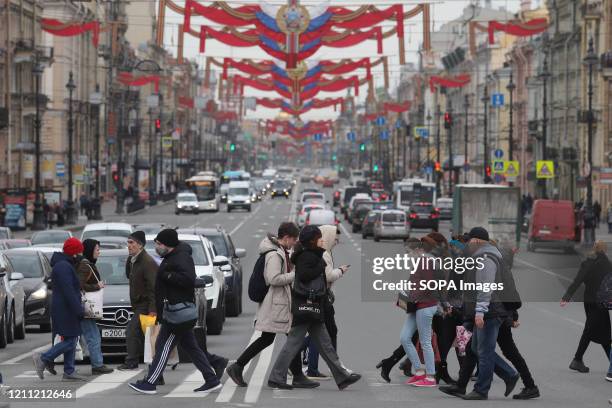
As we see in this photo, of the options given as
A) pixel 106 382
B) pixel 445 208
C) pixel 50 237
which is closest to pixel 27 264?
pixel 106 382

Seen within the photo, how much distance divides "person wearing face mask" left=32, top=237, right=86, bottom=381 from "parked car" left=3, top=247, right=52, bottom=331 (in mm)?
8109

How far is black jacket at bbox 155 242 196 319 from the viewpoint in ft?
49.3

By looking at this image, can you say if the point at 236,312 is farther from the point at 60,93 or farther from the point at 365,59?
the point at 60,93

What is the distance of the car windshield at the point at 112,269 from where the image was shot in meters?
20.7

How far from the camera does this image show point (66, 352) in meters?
16.8

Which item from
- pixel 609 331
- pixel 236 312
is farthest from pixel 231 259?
pixel 609 331

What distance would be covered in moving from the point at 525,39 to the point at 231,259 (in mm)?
89188

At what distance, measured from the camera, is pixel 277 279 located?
15594mm

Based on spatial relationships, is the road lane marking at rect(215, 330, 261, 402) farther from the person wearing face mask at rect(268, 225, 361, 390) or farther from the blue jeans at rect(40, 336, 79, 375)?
the blue jeans at rect(40, 336, 79, 375)

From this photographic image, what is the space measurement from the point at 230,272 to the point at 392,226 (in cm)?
3604

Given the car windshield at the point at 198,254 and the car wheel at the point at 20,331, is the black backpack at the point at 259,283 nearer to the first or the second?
the car windshield at the point at 198,254

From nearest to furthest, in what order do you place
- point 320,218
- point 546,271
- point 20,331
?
1. point 20,331
2. point 546,271
3. point 320,218

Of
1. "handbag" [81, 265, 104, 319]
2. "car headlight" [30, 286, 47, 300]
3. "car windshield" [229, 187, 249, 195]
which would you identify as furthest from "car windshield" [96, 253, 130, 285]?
"car windshield" [229, 187, 249, 195]

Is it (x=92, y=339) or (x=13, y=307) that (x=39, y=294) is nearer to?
(x=13, y=307)
